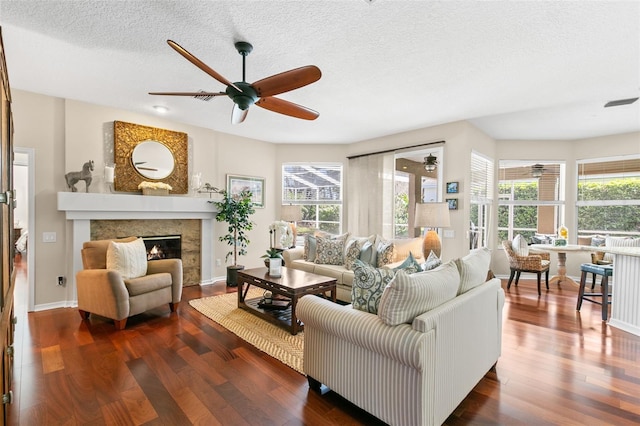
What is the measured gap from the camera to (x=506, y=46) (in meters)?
2.54

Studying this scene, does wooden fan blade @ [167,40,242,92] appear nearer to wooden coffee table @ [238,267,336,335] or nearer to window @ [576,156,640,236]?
wooden coffee table @ [238,267,336,335]

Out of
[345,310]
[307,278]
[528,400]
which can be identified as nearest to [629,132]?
[528,400]

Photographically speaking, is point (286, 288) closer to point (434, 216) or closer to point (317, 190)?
point (434, 216)

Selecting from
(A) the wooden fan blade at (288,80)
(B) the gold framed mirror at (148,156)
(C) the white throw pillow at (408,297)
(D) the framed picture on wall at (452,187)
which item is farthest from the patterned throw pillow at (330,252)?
(C) the white throw pillow at (408,297)

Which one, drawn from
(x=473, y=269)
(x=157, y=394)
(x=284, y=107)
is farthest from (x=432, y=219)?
(x=157, y=394)

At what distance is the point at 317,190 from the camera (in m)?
6.41

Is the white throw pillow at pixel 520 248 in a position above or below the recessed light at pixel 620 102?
below

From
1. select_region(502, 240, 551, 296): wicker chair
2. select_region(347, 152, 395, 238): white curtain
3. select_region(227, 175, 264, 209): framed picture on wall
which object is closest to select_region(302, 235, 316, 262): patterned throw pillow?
select_region(347, 152, 395, 238): white curtain

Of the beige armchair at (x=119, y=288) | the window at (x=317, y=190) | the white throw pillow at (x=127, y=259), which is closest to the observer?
the beige armchair at (x=119, y=288)

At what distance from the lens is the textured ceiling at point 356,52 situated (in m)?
2.14

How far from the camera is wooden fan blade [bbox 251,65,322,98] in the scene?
209 cm

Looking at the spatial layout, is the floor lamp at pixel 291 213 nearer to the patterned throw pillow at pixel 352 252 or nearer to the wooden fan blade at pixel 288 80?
the patterned throw pillow at pixel 352 252

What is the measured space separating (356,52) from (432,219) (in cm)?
246

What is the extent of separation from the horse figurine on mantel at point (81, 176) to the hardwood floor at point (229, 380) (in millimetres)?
1689
